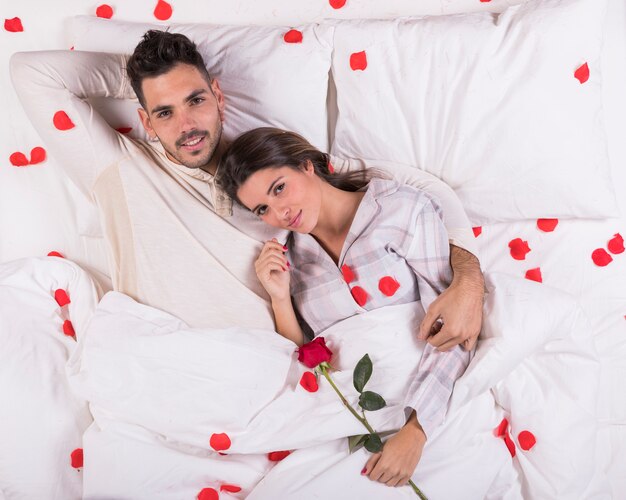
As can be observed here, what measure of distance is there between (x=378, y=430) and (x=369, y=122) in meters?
0.70

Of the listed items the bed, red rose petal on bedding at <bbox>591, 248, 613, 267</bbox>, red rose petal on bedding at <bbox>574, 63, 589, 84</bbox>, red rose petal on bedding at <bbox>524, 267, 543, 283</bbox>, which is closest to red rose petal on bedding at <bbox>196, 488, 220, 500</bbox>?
the bed

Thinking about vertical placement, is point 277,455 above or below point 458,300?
below

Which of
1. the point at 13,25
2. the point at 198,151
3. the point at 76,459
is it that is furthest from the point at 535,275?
the point at 13,25

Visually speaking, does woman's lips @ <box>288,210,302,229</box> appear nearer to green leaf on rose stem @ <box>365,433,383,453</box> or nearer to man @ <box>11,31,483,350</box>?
man @ <box>11,31,483,350</box>

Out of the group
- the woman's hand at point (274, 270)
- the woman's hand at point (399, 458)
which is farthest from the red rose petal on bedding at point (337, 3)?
the woman's hand at point (399, 458)

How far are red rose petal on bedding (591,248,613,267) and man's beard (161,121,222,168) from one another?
890 millimetres

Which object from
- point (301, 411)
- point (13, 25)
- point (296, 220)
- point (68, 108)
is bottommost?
point (301, 411)

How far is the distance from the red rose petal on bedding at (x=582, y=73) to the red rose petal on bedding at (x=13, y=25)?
55.8 inches

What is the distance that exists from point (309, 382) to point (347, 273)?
0.24 meters

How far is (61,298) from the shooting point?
1582mm

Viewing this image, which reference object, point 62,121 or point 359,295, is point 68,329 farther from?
point 359,295

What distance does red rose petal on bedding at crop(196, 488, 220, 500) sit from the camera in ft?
4.14

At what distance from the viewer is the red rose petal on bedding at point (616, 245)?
59.4 inches

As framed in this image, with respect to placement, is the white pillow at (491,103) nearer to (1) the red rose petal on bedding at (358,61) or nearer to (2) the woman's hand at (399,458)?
(1) the red rose petal on bedding at (358,61)
